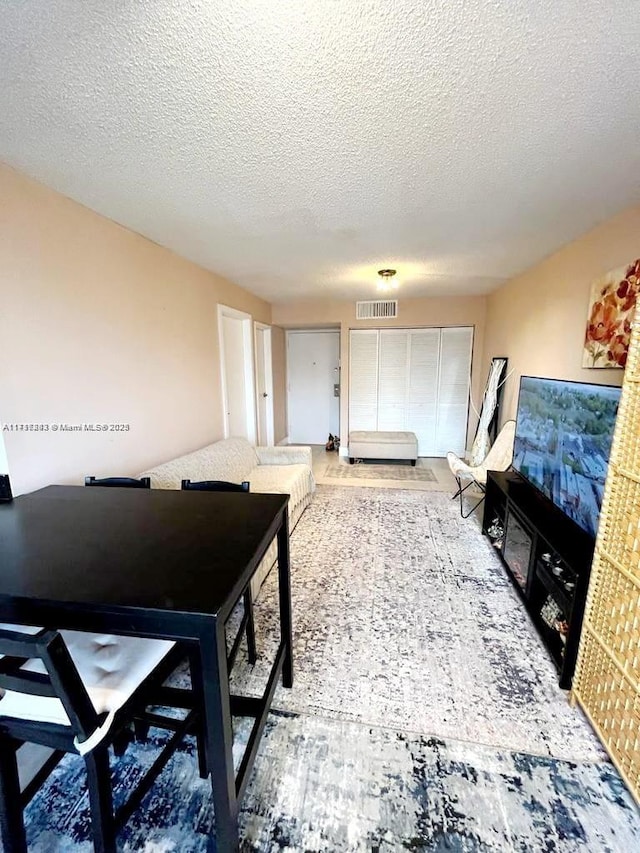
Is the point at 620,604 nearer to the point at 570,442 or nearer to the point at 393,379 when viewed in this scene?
Answer: the point at 570,442

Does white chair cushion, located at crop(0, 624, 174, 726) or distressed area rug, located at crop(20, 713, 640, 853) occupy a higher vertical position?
white chair cushion, located at crop(0, 624, 174, 726)

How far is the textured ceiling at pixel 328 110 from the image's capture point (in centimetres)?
99

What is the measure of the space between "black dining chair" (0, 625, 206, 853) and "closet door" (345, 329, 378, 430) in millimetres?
4695

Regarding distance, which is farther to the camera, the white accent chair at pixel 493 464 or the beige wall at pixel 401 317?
the beige wall at pixel 401 317

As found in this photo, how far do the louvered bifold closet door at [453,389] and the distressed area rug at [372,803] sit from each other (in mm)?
4417

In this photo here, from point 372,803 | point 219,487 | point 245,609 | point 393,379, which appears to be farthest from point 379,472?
point 372,803

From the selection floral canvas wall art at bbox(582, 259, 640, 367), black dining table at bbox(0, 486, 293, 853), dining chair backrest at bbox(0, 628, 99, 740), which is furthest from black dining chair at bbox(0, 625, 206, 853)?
floral canvas wall art at bbox(582, 259, 640, 367)

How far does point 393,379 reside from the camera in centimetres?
547

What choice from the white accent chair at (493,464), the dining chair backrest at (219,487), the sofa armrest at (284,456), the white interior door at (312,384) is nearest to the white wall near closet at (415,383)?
the white interior door at (312,384)

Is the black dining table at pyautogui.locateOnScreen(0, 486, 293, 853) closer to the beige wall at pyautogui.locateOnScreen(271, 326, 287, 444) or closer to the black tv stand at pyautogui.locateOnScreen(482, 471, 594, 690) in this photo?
the black tv stand at pyautogui.locateOnScreen(482, 471, 594, 690)

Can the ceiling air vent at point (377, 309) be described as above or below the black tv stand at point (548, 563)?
above

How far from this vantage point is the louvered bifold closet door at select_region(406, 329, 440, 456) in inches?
208

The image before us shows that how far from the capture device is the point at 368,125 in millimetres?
1413

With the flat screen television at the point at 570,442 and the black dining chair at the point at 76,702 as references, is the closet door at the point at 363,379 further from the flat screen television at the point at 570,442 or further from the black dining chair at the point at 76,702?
the black dining chair at the point at 76,702
